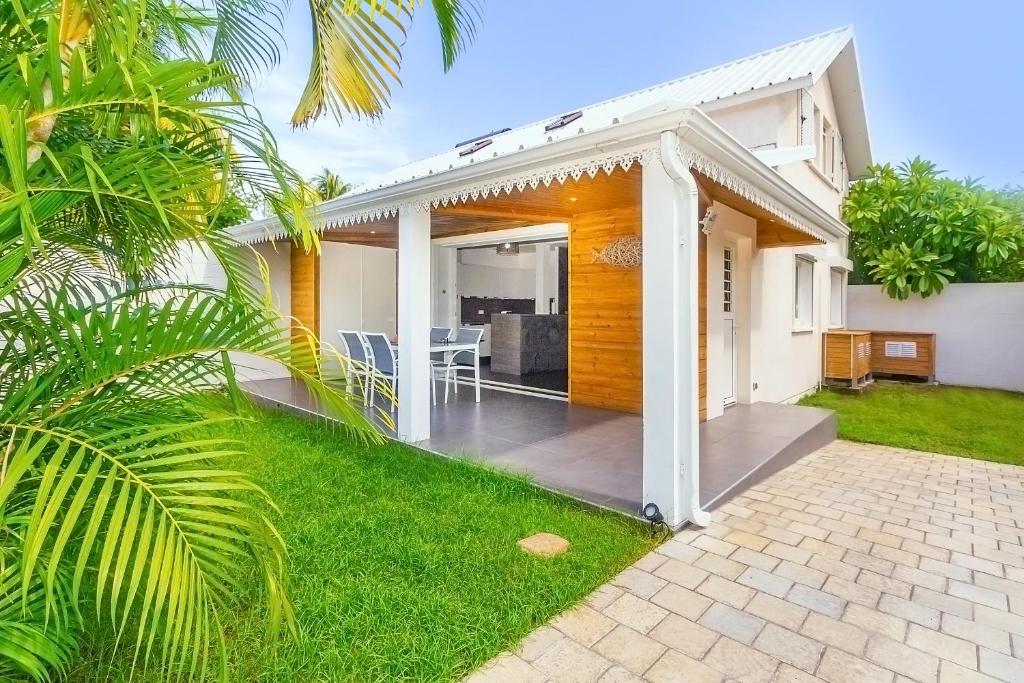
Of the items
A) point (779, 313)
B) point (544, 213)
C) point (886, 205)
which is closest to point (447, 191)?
point (544, 213)

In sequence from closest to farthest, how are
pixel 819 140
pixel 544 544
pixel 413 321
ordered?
pixel 544 544, pixel 413 321, pixel 819 140

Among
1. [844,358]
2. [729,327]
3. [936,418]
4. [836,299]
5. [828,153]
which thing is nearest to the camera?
[729,327]

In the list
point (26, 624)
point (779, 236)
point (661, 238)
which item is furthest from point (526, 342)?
point (26, 624)

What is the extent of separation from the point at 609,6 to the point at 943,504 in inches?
533

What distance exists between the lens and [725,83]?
8.66 m

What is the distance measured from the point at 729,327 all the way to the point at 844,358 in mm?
4607

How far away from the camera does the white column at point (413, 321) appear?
554cm

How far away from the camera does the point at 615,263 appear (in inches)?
279

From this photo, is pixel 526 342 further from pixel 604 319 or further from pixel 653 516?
pixel 653 516

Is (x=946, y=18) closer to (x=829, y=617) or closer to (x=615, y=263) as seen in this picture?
(x=615, y=263)

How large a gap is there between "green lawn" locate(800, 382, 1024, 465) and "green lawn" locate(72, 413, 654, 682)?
5124 millimetres

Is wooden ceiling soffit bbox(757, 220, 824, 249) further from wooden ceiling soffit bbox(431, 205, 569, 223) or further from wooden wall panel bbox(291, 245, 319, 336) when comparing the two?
wooden wall panel bbox(291, 245, 319, 336)

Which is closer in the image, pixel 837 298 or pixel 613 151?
pixel 613 151

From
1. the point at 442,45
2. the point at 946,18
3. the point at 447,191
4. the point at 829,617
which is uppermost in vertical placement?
the point at 946,18
